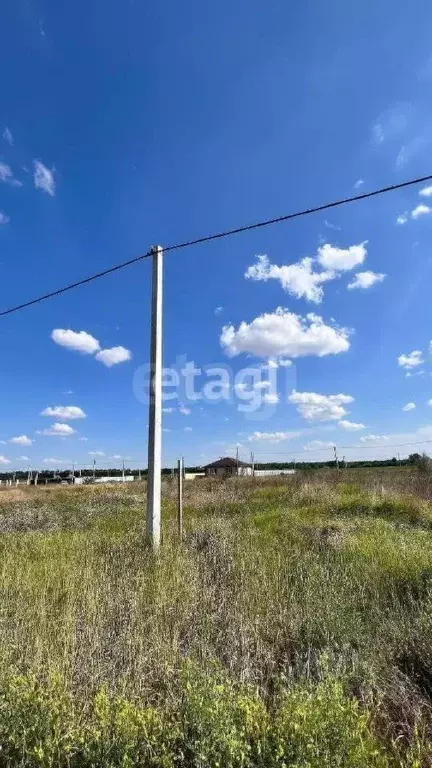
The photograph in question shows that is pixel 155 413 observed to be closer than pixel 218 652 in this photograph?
No

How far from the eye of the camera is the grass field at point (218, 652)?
1.98 m

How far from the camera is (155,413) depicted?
6.57 m

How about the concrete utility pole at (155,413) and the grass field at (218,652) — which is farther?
the concrete utility pole at (155,413)

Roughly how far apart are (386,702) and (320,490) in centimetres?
1257

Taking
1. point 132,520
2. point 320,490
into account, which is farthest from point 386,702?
point 320,490

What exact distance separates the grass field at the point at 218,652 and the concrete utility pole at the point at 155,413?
16.4 inches

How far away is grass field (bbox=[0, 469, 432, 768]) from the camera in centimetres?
198

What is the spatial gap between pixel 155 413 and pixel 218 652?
12.4 ft

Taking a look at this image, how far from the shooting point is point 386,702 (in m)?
2.63

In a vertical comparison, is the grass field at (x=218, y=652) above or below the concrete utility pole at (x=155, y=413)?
below

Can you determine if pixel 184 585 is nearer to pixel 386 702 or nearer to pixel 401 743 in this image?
pixel 386 702

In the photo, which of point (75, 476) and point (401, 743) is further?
point (75, 476)

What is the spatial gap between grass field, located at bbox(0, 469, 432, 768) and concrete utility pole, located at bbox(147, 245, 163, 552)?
1.37 ft

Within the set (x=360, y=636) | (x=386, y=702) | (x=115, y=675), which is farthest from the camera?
(x=360, y=636)
